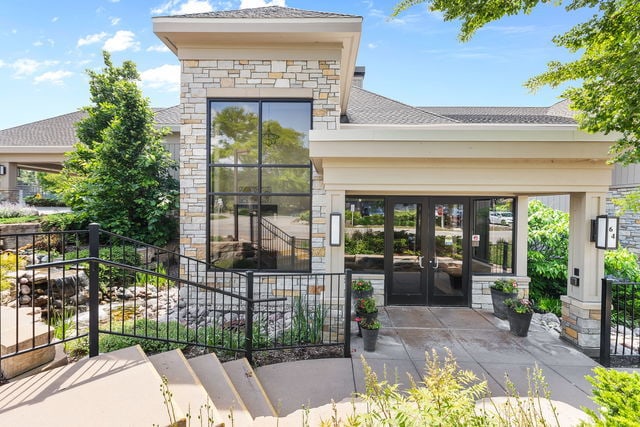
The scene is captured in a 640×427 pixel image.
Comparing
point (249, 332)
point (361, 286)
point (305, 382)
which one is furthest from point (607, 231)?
point (249, 332)

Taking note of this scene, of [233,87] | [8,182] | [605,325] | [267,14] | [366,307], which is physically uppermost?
[267,14]

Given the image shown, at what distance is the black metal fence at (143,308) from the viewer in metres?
3.40

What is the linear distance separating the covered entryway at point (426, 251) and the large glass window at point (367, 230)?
168 millimetres

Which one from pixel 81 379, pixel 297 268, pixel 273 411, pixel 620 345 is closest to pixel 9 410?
pixel 81 379

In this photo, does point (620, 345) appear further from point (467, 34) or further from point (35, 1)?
point (35, 1)

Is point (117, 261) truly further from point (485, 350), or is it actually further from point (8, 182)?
point (8, 182)

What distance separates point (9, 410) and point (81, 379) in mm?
522

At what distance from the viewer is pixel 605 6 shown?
4.54m

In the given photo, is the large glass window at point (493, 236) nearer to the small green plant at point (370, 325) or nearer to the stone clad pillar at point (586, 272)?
the stone clad pillar at point (586, 272)

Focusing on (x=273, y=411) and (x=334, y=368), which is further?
(x=334, y=368)

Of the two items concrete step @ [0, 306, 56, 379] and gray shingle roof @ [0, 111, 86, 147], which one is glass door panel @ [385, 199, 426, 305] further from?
gray shingle roof @ [0, 111, 86, 147]

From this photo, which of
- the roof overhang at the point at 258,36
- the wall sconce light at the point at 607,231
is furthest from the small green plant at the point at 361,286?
the roof overhang at the point at 258,36

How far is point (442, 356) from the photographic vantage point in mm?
4945

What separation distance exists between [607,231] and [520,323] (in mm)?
2071
